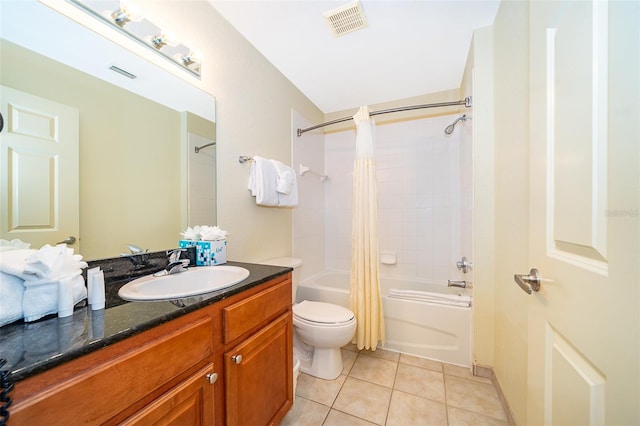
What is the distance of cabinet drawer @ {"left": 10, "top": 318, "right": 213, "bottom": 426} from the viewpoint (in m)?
0.44

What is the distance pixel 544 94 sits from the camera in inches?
27.4

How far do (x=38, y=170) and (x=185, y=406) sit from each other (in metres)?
0.90

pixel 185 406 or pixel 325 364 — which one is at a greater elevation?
pixel 185 406

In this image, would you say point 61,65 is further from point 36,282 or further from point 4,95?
point 36,282

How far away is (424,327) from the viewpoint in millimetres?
1884

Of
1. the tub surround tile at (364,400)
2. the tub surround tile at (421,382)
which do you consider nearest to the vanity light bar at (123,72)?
the tub surround tile at (364,400)

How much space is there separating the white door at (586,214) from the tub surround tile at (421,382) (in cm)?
89

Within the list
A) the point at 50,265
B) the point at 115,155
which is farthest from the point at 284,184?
the point at 50,265

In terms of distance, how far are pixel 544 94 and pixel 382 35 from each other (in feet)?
4.27

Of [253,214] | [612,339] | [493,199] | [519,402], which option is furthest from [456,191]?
[612,339]

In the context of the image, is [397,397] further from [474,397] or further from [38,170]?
[38,170]

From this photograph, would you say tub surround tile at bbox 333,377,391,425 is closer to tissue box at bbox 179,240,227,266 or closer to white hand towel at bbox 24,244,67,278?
tissue box at bbox 179,240,227,266

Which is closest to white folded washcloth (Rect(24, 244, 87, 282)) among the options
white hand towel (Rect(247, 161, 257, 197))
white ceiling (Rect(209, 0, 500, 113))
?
white hand towel (Rect(247, 161, 257, 197))

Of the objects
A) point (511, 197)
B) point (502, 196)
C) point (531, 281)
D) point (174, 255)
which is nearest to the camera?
point (531, 281)
